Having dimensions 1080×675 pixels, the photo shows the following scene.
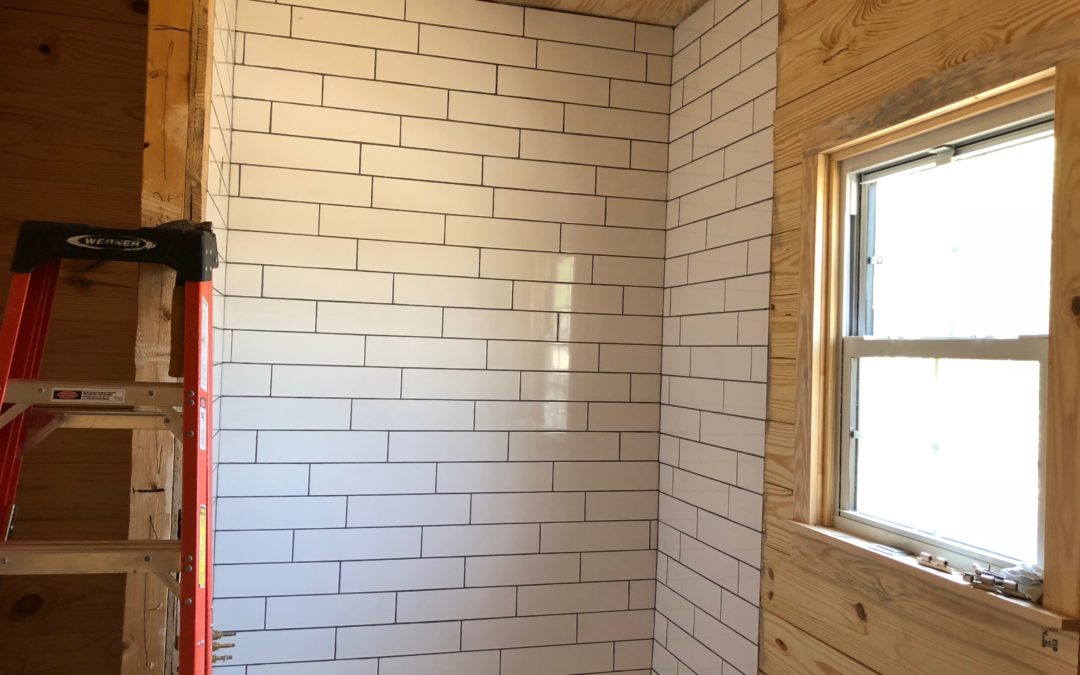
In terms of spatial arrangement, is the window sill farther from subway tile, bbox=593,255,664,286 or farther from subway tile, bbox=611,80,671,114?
subway tile, bbox=611,80,671,114

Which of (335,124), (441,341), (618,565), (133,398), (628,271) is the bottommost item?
(618,565)

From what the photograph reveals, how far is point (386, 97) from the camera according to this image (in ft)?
7.63

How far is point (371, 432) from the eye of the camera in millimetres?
2312

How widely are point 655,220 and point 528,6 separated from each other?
A: 2.55 ft

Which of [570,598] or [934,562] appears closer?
[934,562]

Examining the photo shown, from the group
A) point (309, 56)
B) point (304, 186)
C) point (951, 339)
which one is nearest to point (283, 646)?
point (304, 186)

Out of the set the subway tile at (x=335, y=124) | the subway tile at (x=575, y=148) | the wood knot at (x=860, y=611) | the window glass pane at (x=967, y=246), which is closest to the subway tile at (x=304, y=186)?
the subway tile at (x=335, y=124)

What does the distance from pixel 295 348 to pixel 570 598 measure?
1136 millimetres

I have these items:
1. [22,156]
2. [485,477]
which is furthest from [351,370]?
[22,156]

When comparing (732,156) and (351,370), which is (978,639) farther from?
(351,370)

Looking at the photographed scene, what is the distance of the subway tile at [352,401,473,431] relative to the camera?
2.31 m

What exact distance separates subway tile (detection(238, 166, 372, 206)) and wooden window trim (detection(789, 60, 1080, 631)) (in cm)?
125

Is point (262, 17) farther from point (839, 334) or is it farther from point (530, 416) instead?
point (839, 334)

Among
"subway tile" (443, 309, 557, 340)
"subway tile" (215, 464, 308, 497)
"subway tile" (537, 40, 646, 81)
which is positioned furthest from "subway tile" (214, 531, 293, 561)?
"subway tile" (537, 40, 646, 81)
